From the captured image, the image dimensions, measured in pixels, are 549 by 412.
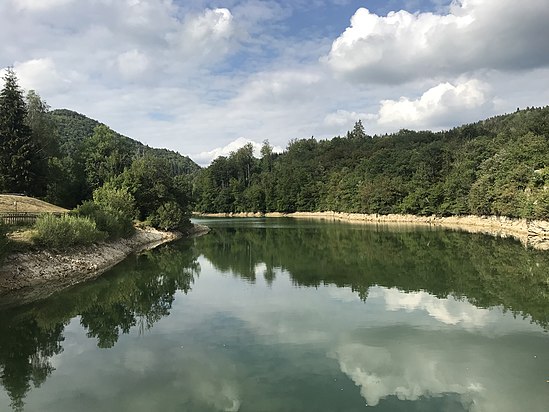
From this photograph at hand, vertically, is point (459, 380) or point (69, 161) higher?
point (69, 161)

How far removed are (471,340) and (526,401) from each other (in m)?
4.70

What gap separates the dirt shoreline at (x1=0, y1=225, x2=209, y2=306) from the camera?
21891mm

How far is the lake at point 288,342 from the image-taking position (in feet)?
35.6

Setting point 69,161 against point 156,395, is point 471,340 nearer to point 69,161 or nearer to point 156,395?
point 156,395

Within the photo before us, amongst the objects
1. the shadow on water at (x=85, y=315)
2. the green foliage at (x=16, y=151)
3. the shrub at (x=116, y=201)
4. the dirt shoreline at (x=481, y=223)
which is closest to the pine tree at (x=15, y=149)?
the green foliage at (x=16, y=151)

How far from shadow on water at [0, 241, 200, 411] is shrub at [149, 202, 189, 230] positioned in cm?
2294

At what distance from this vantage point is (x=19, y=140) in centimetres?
4750

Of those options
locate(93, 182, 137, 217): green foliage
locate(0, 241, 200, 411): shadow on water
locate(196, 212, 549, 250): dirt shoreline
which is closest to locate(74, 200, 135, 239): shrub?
locate(93, 182, 137, 217): green foliage

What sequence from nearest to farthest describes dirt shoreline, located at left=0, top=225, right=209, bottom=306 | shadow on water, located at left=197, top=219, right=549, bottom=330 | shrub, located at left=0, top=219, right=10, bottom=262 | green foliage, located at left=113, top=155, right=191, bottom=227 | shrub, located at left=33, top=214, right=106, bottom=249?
1. shrub, located at left=0, top=219, right=10, bottom=262
2. dirt shoreline, located at left=0, top=225, right=209, bottom=306
3. shadow on water, located at left=197, top=219, right=549, bottom=330
4. shrub, located at left=33, top=214, right=106, bottom=249
5. green foliage, located at left=113, top=155, right=191, bottom=227

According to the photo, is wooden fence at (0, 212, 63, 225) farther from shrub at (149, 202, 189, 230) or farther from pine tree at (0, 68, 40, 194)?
shrub at (149, 202, 189, 230)

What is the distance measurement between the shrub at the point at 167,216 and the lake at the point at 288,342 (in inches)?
966

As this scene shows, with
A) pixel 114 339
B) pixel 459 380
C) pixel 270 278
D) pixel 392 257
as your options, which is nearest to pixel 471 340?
pixel 459 380

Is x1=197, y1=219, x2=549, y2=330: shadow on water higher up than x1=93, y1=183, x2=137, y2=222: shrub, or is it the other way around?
x1=93, y1=183, x2=137, y2=222: shrub

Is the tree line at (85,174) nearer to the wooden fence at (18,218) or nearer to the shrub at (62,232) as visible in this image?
the shrub at (62,232)
